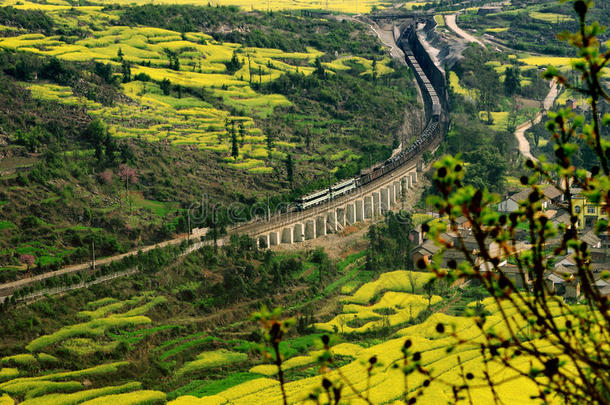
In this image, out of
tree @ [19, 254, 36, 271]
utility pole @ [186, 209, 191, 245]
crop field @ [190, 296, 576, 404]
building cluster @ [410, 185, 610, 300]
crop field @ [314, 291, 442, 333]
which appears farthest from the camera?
utility pole @ [186, 209, 191, 245]

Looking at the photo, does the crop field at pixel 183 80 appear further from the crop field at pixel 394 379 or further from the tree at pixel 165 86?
the crop field at pixel 394 379

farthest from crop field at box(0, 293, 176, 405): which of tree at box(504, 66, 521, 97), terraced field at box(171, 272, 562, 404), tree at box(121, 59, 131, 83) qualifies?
tree at box(504, 66, 521, 97)

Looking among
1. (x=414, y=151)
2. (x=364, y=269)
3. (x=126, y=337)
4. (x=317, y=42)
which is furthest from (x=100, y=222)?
(x=317, y=42)

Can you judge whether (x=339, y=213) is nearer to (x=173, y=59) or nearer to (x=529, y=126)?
(x=173, y=59)

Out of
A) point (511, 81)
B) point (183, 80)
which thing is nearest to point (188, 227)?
point (183, 80)

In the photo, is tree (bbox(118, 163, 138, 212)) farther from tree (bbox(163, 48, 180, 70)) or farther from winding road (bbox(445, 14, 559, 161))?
winding road (bbox(445, 14, 559, 161))

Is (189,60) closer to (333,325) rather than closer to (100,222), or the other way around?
(100,222)
